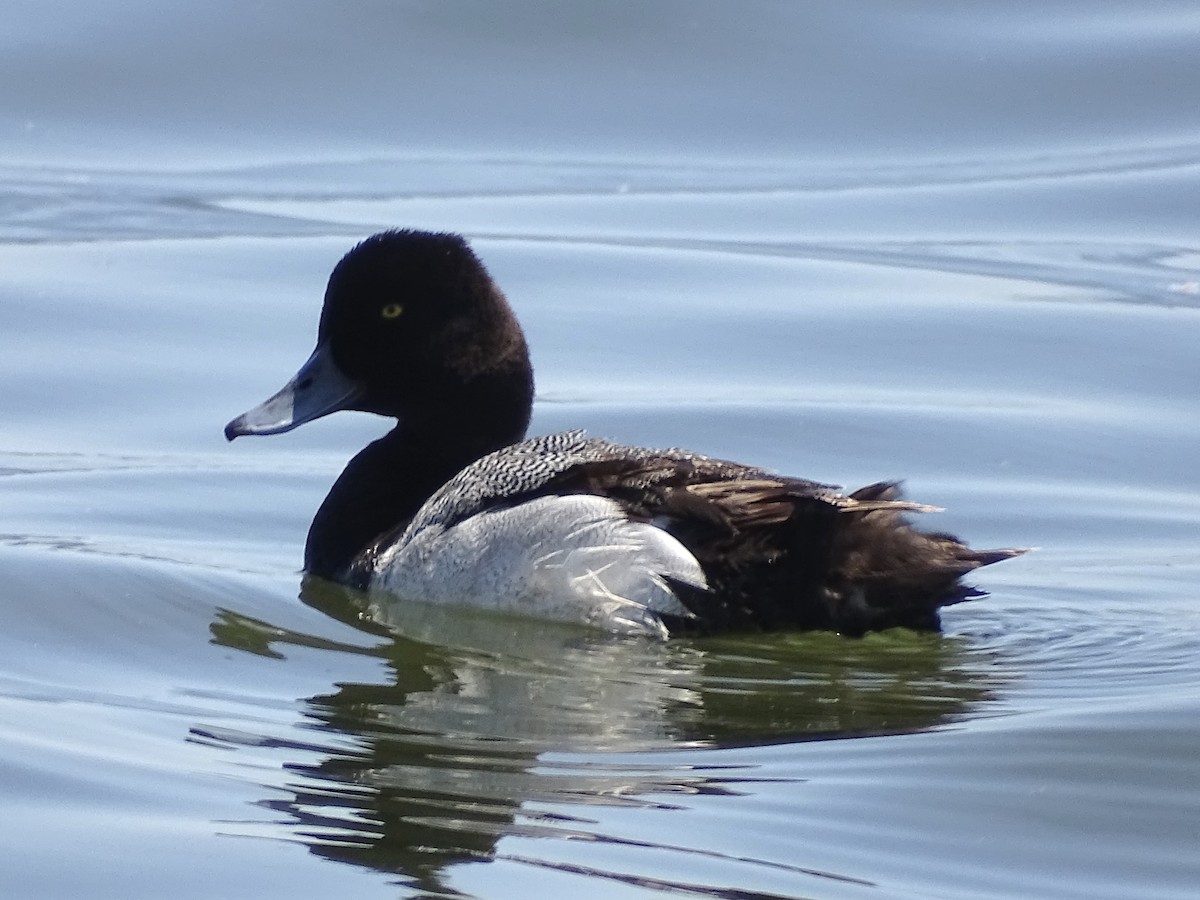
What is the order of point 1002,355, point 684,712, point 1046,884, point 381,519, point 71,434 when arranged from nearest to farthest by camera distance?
point 1046,884 < point 684,712 < point 381,519 < point 71,434 < point 1002,355

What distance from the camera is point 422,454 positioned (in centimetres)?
801

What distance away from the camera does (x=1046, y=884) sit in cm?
473

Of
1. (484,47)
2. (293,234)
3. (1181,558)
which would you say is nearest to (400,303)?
(1181,558)

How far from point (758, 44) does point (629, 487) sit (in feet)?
31.8

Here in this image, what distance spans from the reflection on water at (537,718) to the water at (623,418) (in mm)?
19

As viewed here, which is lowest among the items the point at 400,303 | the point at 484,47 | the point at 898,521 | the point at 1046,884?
the point at 1046,884

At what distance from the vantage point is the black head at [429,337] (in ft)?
26.0

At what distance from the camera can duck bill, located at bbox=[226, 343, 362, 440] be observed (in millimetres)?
8023

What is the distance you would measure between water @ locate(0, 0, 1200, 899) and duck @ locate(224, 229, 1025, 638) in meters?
0.15

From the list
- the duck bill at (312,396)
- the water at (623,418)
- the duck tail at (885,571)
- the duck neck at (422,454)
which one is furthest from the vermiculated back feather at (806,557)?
the duck bill at (312,396)

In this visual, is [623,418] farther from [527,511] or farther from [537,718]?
[537,718]

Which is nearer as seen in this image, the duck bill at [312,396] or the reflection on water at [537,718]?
the reflection on water at [537,718]

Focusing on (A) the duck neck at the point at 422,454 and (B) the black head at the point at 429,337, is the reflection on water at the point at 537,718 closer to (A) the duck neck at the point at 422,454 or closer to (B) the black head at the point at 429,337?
(A) the duck neck at the point at 422,454

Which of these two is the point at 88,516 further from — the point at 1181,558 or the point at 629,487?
the point at 1181,558
